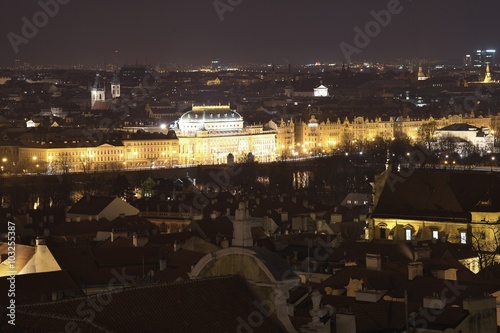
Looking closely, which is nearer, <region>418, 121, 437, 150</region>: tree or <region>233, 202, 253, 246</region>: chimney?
<region>233, 202, 253, 246</region>: chimney

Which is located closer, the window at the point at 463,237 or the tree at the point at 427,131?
the window at the point at 463,237

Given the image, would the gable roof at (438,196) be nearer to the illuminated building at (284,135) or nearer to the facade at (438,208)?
the facade at (438,208)

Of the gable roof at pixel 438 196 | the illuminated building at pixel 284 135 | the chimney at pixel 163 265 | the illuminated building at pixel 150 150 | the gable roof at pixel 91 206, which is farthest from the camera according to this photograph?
the illuminated building at pixel 284 135

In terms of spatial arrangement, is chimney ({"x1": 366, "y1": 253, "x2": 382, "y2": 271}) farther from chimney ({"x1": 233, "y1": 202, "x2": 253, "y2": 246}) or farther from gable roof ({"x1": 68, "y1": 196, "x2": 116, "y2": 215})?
gable roof ({"x1": 68, "y1": 196, "x2": 116, "y2": 215})

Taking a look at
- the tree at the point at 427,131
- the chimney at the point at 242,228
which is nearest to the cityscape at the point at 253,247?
the chimney at the point at 242,228

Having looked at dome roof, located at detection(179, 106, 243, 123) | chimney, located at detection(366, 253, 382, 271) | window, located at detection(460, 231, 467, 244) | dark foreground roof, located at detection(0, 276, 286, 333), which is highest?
dome roof, located at detection(179, 106, 243, 123)

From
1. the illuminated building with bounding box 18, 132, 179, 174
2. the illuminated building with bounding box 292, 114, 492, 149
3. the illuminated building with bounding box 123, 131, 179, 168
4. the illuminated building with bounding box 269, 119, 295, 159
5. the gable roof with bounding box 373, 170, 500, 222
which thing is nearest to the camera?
the gable roof with bounding box 373, 170, 500, 222

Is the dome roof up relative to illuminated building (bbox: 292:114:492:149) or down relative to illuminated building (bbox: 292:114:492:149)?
up

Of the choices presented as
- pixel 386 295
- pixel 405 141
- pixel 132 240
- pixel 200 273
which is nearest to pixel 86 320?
pixel 200 273

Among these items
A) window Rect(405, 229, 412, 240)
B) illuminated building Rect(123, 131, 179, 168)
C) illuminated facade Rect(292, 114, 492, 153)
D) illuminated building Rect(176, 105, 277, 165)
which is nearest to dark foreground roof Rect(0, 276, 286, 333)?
window Rect(405, 229, 412, 240)
